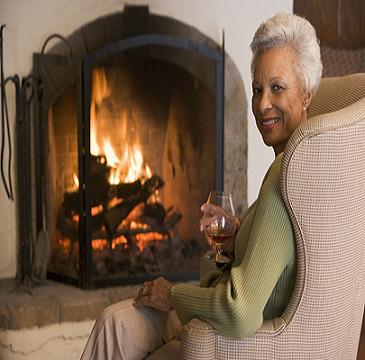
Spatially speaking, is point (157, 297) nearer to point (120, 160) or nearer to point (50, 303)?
point (50, 303)

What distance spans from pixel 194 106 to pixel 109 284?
0.83m

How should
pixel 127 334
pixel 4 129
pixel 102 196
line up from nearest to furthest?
pixel 127 334 → pixel 4 129 → pixel 102 196

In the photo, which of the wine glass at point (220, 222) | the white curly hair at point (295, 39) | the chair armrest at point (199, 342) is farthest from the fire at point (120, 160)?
→ the chair armrest at point (199, 342)

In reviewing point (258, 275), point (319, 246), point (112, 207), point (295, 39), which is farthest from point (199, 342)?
point (112, 207)

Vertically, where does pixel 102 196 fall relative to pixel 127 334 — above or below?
above

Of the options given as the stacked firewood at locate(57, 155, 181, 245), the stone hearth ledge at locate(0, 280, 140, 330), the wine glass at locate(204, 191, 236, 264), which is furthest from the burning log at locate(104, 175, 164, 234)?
the wine glass at locate(204, 191, 236, 264)

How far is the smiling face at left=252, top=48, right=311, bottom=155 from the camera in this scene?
1.65 meters

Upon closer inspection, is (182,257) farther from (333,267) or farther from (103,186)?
(333,267)

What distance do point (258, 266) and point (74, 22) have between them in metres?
1.67

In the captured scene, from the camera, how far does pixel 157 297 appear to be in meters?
1.64

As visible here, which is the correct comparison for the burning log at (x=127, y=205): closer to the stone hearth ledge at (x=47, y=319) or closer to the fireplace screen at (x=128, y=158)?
the fireplace screen at (x=128, y=158)

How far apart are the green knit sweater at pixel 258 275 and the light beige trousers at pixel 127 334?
22cm

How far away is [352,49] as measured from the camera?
137 inches

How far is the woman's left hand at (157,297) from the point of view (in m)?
1.63
